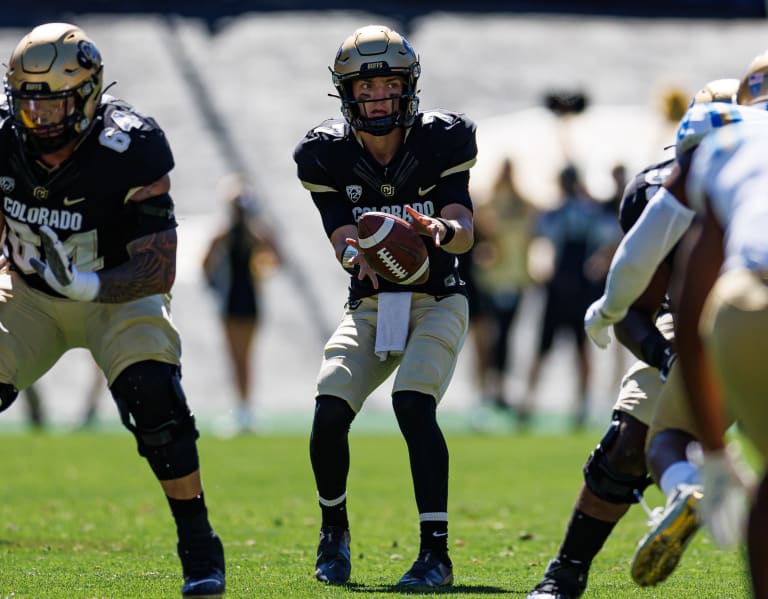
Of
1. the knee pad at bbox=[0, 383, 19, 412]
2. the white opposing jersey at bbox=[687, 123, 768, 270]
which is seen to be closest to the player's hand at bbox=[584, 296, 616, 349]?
the white opposing jersey at bbox=[687, 123, 768, 270]

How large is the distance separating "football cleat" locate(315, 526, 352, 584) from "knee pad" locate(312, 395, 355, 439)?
0.38 metres

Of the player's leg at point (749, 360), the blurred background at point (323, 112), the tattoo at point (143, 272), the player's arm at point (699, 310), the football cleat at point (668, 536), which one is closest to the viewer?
the player's leg at point (749, 360)

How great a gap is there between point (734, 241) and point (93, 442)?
27.5 ft

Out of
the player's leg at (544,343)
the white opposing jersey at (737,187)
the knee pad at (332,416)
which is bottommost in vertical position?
the player's leg at (544,343)

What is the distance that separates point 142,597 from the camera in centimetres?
489

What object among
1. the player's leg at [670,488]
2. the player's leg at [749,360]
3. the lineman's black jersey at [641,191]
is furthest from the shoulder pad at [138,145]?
the player's leg at [749,360]

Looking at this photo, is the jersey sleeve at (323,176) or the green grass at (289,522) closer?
the green grass at (289,522)

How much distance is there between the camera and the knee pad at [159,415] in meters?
4.69

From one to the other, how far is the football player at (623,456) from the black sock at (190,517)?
1.08 metres

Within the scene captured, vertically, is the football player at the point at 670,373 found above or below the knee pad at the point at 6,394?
above

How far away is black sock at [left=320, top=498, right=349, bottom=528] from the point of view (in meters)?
5.56

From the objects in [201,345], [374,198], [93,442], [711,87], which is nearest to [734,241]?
[711,87]

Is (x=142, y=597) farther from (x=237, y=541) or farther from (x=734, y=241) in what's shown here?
(x=734, y=241)

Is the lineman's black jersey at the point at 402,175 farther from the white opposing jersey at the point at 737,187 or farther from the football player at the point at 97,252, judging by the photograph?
the white opposing jersey at the point at 737,187
